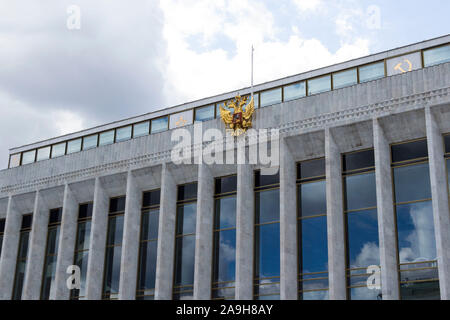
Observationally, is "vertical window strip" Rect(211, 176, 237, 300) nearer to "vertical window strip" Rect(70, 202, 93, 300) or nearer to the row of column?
the row of column

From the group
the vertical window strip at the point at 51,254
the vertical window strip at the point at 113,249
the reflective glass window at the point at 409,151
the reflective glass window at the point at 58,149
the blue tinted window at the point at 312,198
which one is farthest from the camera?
the reflective glass window at the point at 58,149

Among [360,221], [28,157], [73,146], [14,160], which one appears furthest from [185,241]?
[14,160]

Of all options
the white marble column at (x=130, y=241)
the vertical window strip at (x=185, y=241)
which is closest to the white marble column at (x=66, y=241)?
the white marble column at (x=130, y=241)

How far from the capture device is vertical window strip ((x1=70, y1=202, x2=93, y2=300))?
4225cm

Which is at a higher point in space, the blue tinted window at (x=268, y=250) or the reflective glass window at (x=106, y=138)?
the reflective glass window at (x=106, y=138)

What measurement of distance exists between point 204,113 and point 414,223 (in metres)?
15.7

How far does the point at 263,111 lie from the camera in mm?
37656

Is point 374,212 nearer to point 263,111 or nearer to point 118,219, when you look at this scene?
point 263,111

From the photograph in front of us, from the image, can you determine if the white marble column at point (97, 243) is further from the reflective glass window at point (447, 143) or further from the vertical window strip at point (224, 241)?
the reflective glass window at point (447, 143)

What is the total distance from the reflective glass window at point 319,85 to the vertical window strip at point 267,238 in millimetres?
5730

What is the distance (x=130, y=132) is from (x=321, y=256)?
17.3 meters

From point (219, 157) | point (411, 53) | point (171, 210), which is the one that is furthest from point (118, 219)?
point (411, 53)

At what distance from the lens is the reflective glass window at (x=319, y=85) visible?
1464 inches

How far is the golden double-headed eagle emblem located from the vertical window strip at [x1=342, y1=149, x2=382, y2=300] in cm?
628
